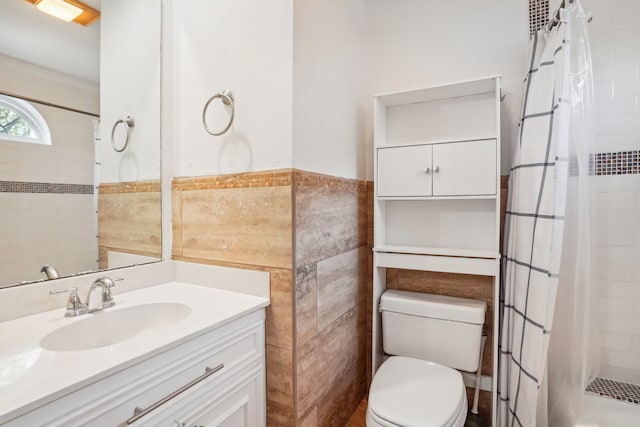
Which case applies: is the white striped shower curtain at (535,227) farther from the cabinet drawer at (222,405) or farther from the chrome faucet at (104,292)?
the chrome faucet at (104,292)

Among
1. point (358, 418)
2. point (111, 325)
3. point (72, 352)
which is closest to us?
point (72, 352)

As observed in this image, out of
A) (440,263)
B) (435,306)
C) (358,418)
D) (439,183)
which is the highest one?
(439,183)

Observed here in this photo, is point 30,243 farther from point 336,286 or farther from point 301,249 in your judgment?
point 336,286

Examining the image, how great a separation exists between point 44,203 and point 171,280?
599mm

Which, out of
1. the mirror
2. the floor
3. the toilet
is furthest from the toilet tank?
the mirror

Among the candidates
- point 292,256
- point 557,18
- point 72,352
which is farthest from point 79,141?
point 557,18

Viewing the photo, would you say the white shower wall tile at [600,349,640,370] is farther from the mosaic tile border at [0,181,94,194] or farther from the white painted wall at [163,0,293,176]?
the mosaic tile border at [0,181,94,194]

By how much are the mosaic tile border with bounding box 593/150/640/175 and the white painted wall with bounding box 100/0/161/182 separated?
6.98 ft

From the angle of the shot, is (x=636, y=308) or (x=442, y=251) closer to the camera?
(x=636, y=308)

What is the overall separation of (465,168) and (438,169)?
12cm

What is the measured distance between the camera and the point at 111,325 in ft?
3.71

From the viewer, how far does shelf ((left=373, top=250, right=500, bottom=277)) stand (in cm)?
143

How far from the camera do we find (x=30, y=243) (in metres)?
1.10

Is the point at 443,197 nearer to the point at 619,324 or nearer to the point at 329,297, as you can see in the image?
the point at 329,297
